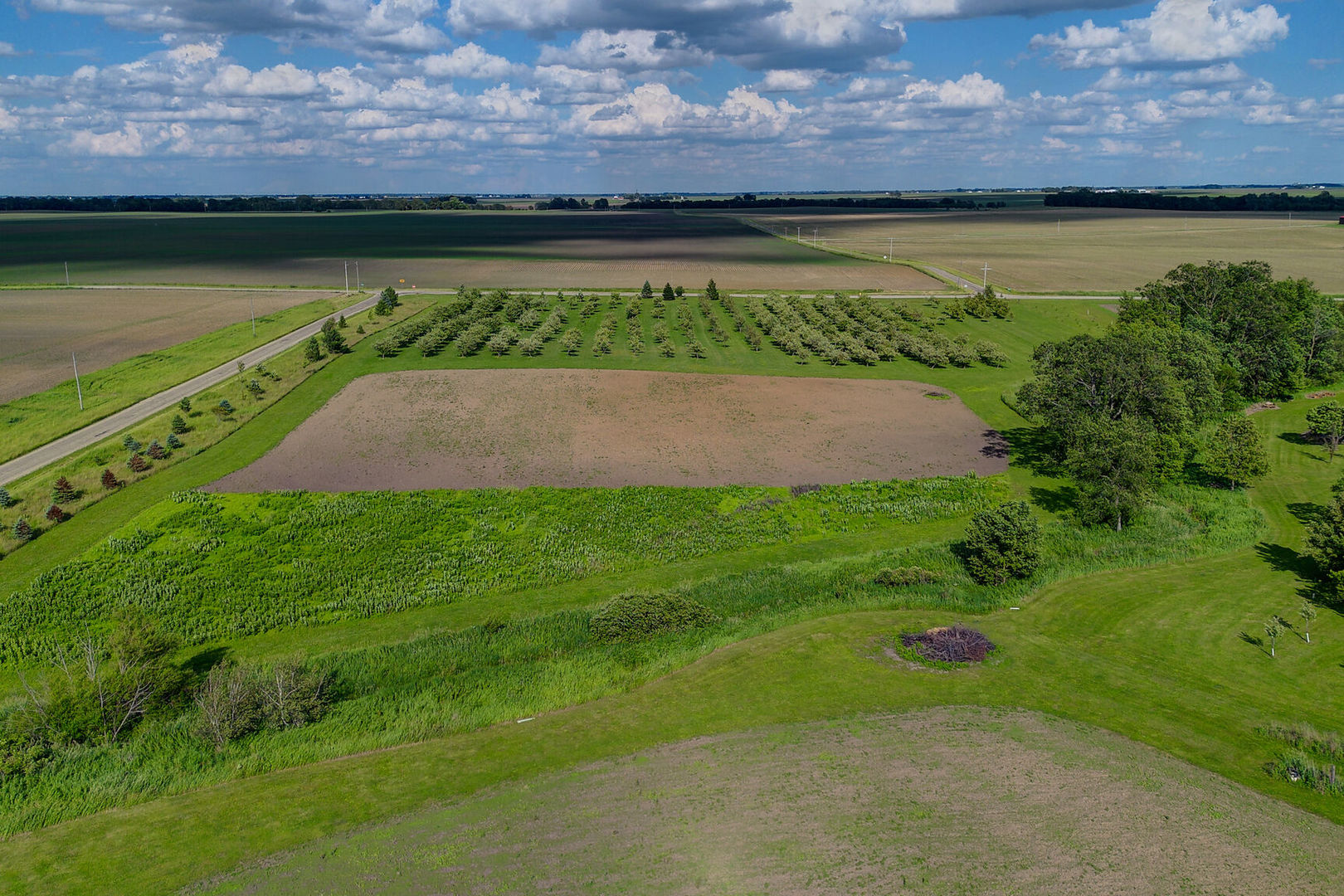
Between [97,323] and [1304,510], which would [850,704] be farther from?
[97,323]

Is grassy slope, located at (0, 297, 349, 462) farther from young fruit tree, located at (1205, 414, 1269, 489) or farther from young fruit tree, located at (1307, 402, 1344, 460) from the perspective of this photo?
young fruit tree, located at (1307, 402, 1344, 460)

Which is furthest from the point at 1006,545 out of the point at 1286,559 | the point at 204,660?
the point at 204,660

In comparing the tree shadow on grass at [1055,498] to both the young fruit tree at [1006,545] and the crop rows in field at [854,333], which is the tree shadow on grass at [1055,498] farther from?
the crop rows in field at [854,333]

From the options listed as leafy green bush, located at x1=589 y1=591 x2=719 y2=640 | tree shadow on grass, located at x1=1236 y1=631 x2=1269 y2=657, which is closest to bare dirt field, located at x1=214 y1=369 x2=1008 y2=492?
leafy green bush, located at x1=589 y1=591 x2=719 y2=640

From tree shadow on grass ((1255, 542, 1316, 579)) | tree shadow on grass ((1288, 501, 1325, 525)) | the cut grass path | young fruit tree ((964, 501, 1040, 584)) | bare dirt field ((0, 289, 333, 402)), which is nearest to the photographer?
the cut grass path

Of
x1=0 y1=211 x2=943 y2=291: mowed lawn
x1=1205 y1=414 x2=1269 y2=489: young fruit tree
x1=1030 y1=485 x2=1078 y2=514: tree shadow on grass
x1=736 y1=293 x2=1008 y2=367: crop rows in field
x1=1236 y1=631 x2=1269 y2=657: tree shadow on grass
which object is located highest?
x1=0 y1=211 x2=943 y2=291: mowed lawn

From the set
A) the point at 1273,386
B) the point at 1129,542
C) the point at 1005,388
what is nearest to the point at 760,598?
the point at 1129,542

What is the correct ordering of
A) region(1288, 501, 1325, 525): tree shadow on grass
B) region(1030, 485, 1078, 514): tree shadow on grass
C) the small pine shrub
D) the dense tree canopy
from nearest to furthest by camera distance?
region(1288, 501, 1325, 525): tree shadow on grass → the small pine shrub → region(1030, 485, 1078, 514): tree shadow on grass → the dense tree canopy
